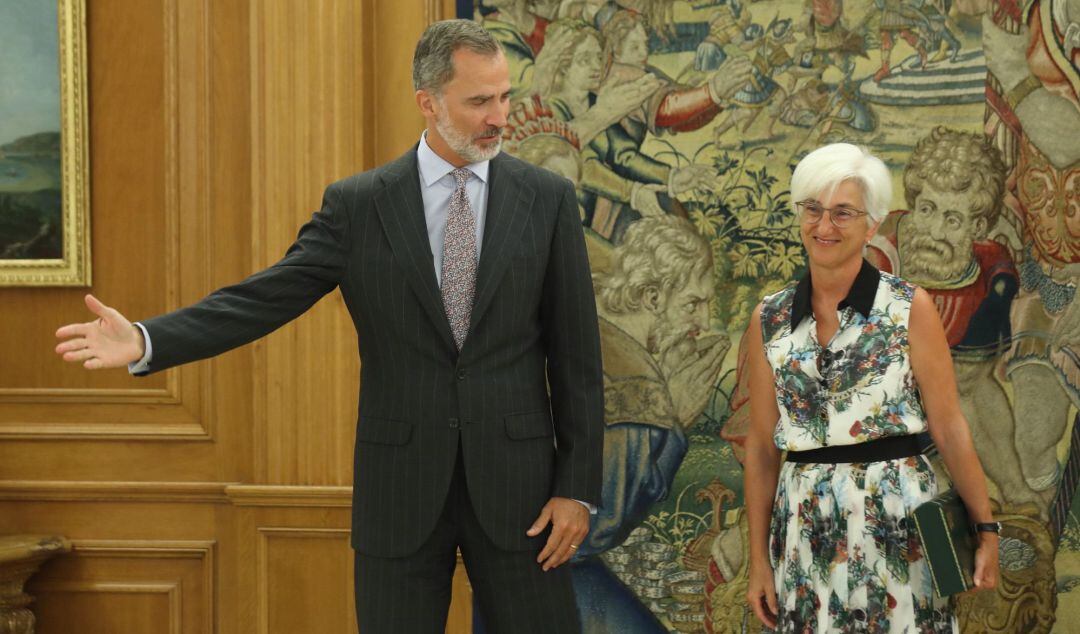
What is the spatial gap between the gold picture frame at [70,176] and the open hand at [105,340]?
2.06 metres

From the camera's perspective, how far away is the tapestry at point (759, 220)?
12.4ft

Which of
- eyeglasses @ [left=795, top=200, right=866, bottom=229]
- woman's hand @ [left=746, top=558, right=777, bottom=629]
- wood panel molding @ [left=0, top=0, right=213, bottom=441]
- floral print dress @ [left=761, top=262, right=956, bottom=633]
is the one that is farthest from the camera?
wood panel molding @ [left=0, top=0, right=213, bottom=441]

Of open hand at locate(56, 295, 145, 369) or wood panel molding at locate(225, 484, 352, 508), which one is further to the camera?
wood panel molding at locate(225, 484, 352, 508)

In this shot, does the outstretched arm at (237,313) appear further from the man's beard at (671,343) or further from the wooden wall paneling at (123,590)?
the wooden wall paneling at (123,590)

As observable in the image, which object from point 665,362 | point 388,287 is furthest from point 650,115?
point 388,287

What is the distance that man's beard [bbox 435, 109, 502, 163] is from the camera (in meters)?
2.59

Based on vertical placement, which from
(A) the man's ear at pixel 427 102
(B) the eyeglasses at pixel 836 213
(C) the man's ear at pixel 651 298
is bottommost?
(C) the man's ear at pixel 651 298

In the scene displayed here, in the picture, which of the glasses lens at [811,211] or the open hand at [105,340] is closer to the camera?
the open hand at [105,340]

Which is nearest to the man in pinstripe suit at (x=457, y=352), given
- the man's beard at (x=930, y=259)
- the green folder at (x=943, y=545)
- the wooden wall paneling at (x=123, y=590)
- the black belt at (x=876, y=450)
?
the black belt at (x=876, y=450)

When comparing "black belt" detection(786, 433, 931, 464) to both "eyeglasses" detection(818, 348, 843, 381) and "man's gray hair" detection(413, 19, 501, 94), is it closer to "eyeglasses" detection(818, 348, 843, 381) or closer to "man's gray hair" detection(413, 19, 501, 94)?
"eyeglasses" detection(818, 348, 843, 381)

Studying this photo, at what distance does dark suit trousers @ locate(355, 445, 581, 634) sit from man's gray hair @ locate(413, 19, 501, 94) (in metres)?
0.84

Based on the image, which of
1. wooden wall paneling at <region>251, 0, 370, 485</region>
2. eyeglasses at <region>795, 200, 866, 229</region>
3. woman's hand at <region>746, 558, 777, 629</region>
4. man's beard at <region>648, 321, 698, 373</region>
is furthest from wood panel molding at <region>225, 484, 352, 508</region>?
eyeglasses at <region>795, 200, 866, 229</region>

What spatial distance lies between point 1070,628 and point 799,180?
215 cm

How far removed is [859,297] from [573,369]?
2.19 ft
